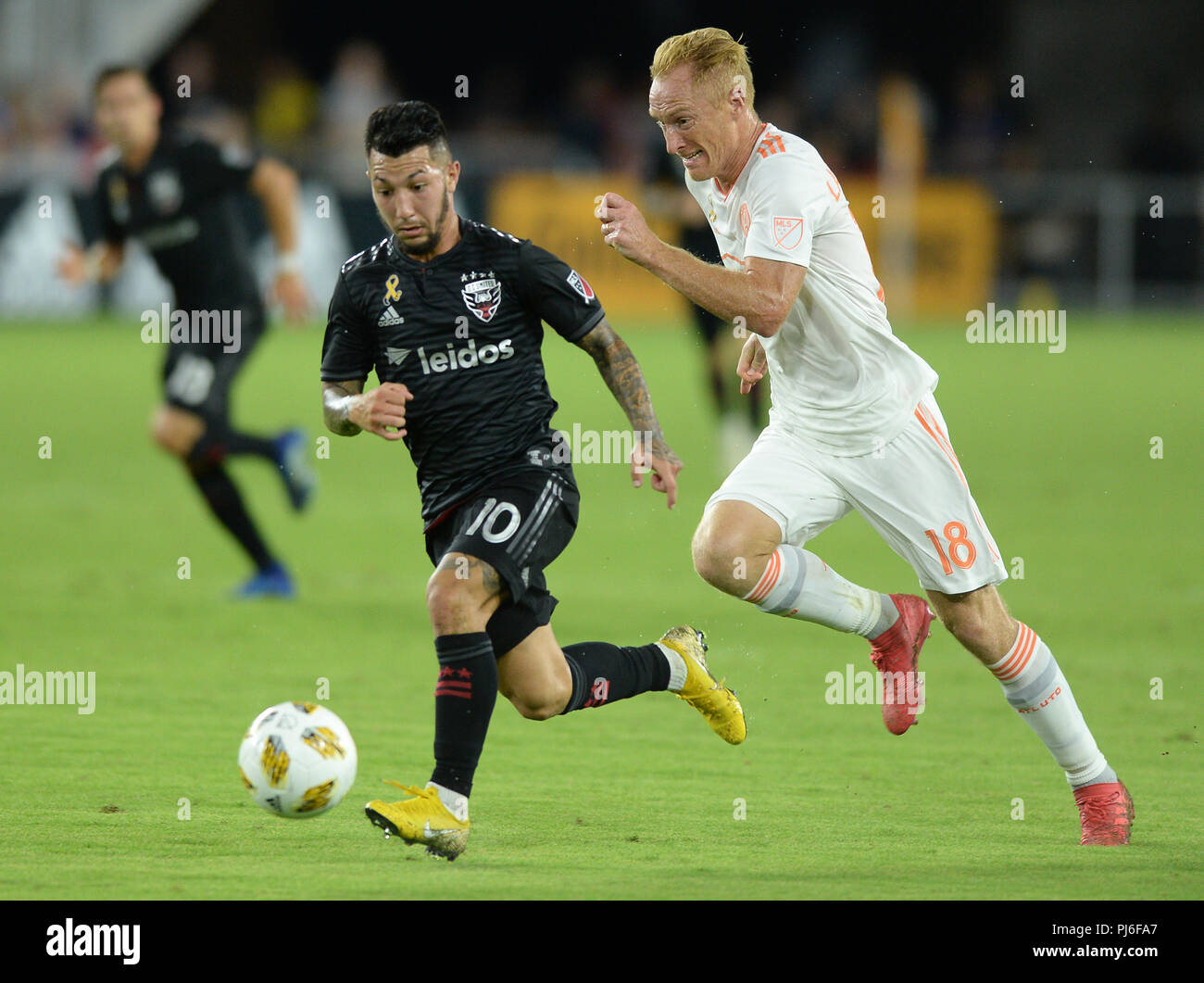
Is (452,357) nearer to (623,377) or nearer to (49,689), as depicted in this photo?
(623,377)

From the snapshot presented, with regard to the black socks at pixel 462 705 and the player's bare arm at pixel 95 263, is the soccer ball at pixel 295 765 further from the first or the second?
the player's bare arm at pixel 95 263

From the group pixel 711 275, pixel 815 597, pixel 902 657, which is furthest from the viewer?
pixel 902 657

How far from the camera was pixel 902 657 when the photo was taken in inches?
234

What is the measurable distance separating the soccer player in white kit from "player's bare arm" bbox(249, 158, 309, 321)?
3929 mm

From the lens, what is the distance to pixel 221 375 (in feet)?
29.1

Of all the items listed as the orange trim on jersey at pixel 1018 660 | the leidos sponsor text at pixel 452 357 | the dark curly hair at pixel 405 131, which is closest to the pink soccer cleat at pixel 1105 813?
the orange trim on jersey at pixel 1018 660

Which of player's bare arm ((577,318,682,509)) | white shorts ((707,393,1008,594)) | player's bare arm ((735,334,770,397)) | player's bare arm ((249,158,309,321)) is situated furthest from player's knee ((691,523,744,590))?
player's bare arm ((249,158,309,321))

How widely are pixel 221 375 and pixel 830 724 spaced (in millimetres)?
3739

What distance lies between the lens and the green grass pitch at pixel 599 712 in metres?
4.67

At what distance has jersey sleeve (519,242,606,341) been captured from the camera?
5.26 meters

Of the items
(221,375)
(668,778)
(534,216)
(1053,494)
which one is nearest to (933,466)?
(668,778)

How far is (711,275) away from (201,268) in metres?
4.83

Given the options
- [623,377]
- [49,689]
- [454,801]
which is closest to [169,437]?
[49,689]
